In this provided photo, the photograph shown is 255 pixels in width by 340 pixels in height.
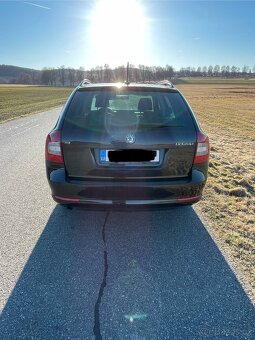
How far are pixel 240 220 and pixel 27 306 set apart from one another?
8.82 feet

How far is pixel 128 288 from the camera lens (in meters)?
2.47

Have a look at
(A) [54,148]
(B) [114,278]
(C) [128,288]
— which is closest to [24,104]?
(A) [54,148]

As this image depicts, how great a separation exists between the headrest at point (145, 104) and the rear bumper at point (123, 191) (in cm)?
111

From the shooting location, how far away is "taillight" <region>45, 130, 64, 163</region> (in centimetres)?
302

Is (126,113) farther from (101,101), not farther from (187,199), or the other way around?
(187,199)

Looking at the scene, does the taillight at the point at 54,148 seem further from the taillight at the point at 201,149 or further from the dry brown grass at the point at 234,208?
the dry brown grass at the point at 234,208

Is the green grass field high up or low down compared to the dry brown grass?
down

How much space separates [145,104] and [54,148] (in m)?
1.38

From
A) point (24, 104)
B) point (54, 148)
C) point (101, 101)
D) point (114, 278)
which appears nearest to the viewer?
point (114, 278)

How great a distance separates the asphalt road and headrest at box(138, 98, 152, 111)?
4.55 ft

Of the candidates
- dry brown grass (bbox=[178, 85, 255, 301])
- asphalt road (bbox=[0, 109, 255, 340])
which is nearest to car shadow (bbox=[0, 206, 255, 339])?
asphalt road (bbox=[0, 109, 255, 340])

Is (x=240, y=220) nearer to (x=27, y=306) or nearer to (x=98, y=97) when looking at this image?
(x=98, y=97)

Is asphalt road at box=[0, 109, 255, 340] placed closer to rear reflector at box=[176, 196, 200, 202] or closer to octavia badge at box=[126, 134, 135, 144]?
rear reflector at box=[176, 196, 200, 202]

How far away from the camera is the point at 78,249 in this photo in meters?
3.06
